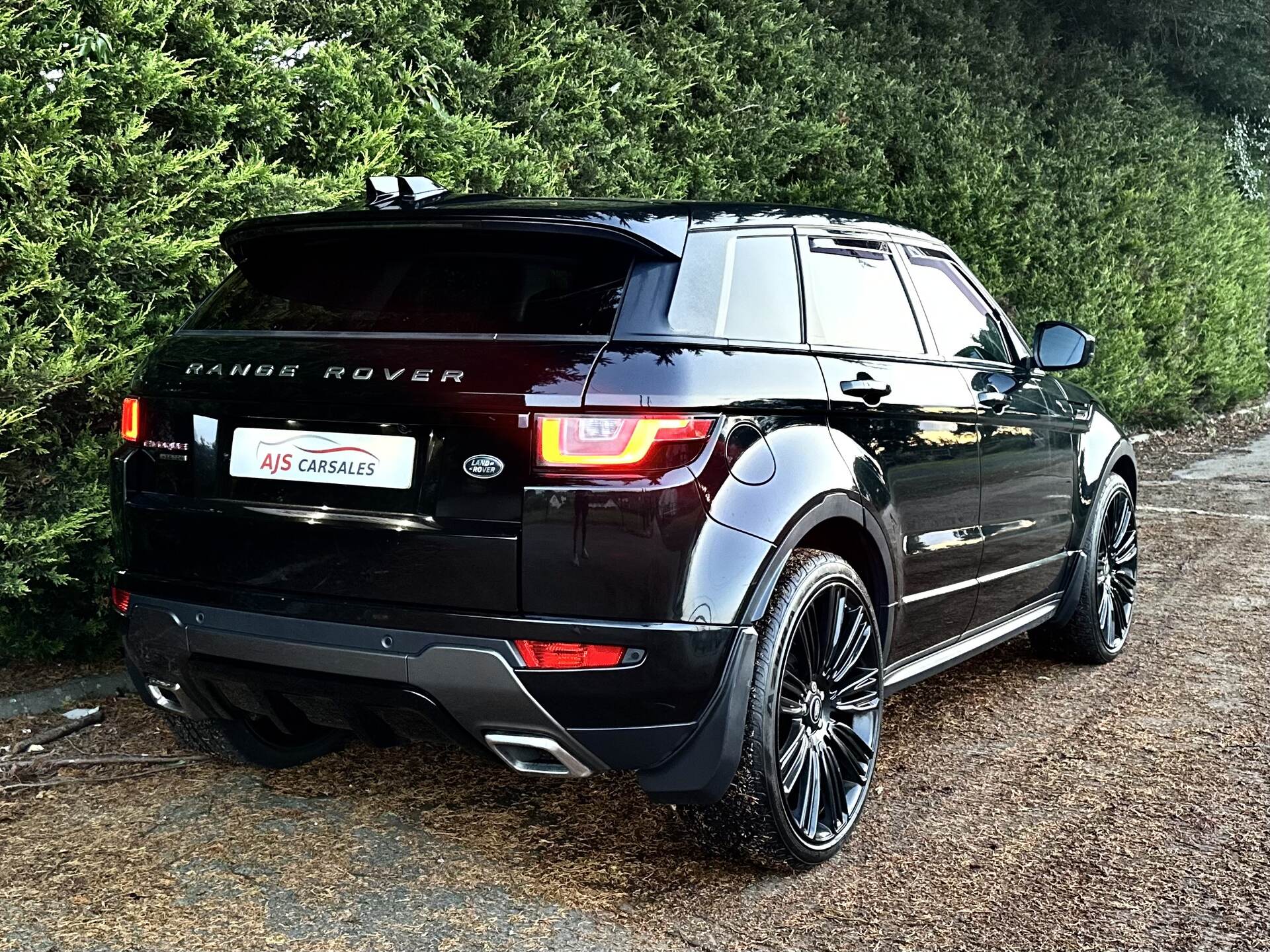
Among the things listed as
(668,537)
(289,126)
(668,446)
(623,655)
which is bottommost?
(623,655)

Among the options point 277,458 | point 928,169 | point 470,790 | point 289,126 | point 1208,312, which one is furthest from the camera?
point 1208,312

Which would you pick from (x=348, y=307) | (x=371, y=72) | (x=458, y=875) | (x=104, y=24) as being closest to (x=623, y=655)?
(x=458, y=875)

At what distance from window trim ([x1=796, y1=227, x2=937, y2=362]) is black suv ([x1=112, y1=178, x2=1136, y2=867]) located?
17 mm

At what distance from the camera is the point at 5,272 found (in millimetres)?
4680

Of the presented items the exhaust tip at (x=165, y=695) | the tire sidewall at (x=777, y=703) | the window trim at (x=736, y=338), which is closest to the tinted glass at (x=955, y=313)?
the window trim at (x=736, y=338)

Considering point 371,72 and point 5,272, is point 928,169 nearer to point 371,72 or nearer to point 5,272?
point 371,72

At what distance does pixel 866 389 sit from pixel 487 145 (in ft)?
11.1

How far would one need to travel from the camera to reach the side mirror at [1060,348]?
5.02 meters

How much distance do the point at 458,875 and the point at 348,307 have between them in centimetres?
150

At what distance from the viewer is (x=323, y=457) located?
3.18m

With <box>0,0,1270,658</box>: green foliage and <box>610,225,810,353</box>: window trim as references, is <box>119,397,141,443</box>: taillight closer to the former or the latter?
<box>0,0,1270,658</box>: green foliage

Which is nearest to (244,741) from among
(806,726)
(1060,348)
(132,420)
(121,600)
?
(121,600)

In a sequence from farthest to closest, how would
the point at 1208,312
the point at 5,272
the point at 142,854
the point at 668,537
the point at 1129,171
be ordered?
1. the point at 1208,312
2. the point at 1129,171
3. the point at 5,272
4. the point at 142,854
5. the point at 668,537

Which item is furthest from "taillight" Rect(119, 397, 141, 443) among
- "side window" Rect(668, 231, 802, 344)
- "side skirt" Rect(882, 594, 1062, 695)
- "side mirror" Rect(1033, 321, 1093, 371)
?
"side mirror" Rect(1033, 321, 1093, 371)
